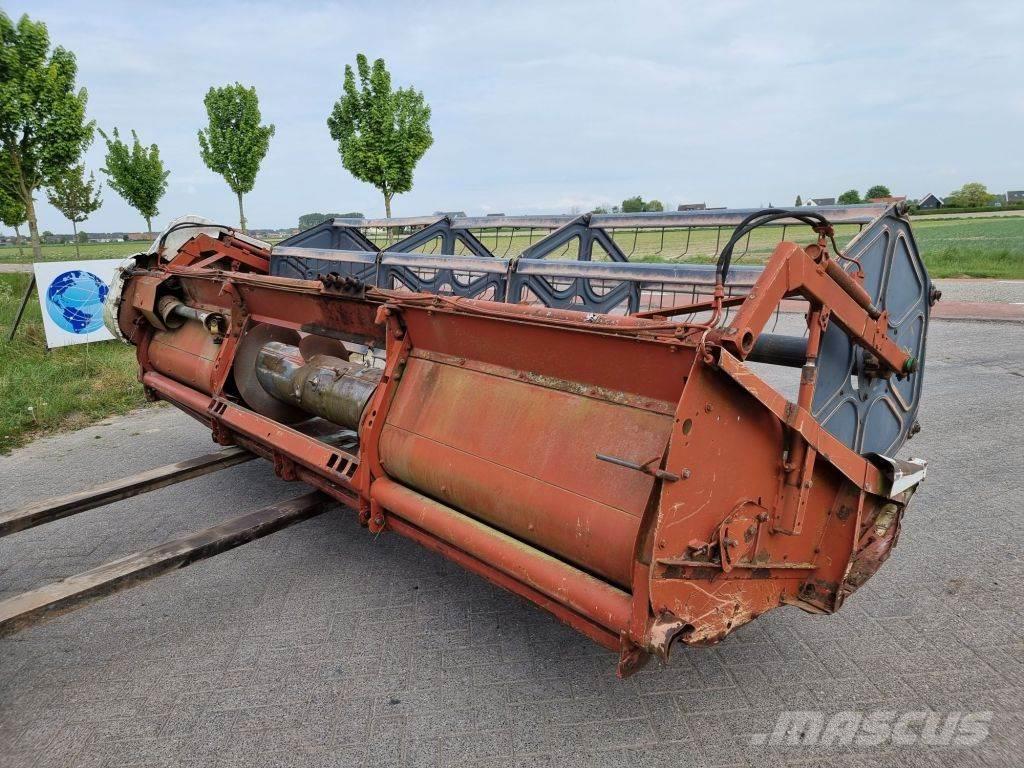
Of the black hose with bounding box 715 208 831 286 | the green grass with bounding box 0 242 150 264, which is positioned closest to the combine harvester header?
the black hose with bounding box 715 208 831 286

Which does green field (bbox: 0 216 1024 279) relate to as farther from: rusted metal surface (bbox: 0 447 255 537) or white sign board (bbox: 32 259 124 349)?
white sign board (bbox: 32 259 124 349)

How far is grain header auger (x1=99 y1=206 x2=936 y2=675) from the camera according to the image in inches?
78.8

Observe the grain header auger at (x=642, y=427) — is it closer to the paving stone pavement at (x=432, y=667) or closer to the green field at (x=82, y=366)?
the paving stone pavement at (x=432, y=667)

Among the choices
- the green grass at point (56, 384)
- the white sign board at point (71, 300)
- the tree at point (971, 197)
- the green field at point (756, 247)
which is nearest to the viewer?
the green field at point (756, 247)

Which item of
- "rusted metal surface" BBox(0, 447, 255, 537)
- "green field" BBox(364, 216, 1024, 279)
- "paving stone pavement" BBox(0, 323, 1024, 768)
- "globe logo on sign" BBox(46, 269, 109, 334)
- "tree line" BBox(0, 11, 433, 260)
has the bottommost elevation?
"paving stone pavement" BBox(0, 323, 1024, 768)

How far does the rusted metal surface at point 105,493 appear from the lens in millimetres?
3008

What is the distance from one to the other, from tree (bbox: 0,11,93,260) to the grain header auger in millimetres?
12508

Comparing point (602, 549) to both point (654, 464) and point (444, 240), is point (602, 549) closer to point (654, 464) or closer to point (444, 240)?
point (654, 464)

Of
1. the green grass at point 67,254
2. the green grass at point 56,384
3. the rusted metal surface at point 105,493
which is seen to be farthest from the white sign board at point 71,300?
the green grass at point 67,254

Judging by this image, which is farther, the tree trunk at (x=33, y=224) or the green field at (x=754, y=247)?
the tree trunk at (x=33, y=224)

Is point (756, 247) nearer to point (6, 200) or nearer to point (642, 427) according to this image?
point (642, 427)

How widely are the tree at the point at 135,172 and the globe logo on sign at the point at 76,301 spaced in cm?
1423

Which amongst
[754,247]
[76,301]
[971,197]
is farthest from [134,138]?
[971,197]

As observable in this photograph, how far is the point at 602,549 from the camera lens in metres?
2.17
